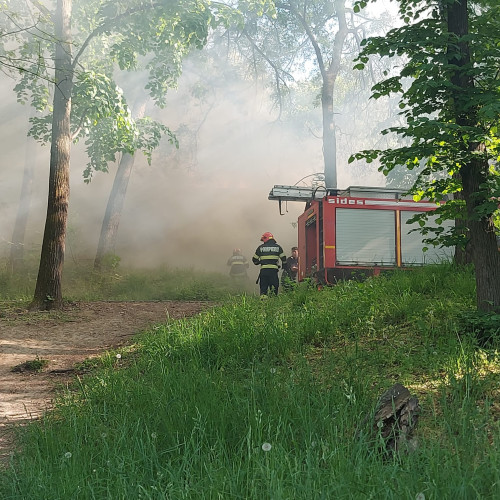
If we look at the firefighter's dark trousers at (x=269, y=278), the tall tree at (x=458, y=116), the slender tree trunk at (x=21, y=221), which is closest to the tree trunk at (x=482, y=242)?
the tall tree at (x=458, y=116)

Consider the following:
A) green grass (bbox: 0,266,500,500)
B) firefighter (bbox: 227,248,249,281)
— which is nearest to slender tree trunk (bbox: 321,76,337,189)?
firefighter (bbox: 227,248,249,281)

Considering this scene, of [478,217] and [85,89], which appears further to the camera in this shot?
[85,89]

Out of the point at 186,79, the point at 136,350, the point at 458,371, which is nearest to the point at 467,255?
the point at 458,371

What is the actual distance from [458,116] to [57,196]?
27.2 feet

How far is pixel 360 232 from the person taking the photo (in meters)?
14.2

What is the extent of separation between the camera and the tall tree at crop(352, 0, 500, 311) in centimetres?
473

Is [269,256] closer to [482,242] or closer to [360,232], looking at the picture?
[360,232]

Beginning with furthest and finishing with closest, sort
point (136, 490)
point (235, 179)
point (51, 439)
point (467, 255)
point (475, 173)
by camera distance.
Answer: point (235, 179)
point (467, 255)
point (475, 173)
point (51, 439)
point (136, 490)

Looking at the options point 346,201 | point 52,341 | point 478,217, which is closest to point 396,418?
point 478,217

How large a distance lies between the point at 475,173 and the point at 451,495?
11.7ft

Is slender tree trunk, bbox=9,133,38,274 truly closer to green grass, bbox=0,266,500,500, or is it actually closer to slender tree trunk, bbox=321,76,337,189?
slender tree trunk, bbox=321,76,337,189

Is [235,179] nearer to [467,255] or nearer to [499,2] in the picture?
[467,255]

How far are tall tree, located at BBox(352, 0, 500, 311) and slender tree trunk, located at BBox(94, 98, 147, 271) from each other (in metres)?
14.7

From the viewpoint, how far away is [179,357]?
18.0ft
